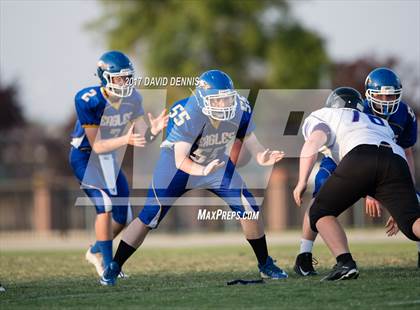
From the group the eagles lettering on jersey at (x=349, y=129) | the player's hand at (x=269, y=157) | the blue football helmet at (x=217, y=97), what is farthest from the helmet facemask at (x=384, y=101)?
the blue football helmet at (x=217, y=97)

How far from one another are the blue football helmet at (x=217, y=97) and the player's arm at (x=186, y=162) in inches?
14.3

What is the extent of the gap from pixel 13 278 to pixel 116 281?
1.32 metres

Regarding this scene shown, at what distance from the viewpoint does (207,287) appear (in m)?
6.63

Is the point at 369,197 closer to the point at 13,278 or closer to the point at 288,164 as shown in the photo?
the point at 13,278

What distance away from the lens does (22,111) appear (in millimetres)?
29047

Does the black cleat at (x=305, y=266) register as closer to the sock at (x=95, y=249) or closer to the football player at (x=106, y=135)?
the football player at (x=106, y=135)

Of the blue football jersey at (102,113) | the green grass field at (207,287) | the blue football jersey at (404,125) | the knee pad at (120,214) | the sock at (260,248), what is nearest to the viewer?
the green grass field at (207,287)

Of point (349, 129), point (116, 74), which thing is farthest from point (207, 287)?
point (116, 74)

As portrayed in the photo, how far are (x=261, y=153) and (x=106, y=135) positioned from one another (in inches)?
72.1

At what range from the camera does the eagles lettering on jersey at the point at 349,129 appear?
6434 millimetres

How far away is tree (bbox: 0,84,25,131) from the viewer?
2825 cm

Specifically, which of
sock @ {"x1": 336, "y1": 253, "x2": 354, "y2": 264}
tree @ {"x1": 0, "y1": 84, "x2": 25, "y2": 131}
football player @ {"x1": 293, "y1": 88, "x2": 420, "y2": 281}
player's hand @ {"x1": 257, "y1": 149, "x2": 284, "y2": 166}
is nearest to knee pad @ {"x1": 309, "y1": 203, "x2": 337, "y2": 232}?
football player @ {"x1": 293, "y1": 88, "x2": 420, "y2": 281}

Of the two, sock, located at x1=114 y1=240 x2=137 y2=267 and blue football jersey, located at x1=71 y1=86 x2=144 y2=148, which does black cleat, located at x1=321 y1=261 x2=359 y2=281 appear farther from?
blue football jersey, located at x1=71 y1=86 x2=144 y2=148

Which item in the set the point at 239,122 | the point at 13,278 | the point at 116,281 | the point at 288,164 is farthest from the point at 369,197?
the point at 288,164
